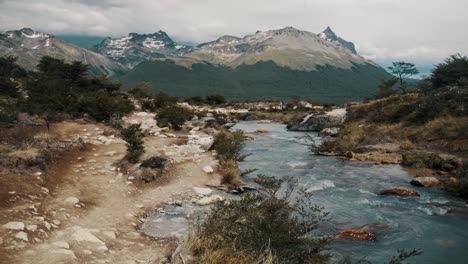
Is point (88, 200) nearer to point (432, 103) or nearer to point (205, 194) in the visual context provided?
point (205, 194)

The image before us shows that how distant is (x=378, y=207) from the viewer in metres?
18.0

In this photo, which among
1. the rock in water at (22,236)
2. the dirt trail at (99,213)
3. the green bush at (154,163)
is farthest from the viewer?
the green bush at (154,163)

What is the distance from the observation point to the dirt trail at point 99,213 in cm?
1045

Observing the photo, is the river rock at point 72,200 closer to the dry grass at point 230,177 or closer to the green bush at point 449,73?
the dry grass at point 230,177

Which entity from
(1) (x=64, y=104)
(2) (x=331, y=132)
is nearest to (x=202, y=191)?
(1) (x=64, y=104)

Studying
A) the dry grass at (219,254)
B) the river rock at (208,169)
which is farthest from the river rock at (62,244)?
the river rock at (208,169)

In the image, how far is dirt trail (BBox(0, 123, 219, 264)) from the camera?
412 inches

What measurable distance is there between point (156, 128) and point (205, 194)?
64.0ft

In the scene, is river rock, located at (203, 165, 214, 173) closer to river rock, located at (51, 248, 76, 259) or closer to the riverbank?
the riverbank

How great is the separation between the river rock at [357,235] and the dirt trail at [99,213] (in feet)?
21.8

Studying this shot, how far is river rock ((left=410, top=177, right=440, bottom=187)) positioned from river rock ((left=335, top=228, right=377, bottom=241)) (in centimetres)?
891

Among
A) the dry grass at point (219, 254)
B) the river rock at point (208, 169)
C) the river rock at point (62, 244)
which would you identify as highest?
the dry grass at point (219, 254)

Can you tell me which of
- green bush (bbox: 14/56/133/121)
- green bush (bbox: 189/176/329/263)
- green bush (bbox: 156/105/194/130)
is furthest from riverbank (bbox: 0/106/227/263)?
green bush (bbox: 156/105/194/130)

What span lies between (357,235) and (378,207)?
441 cm
